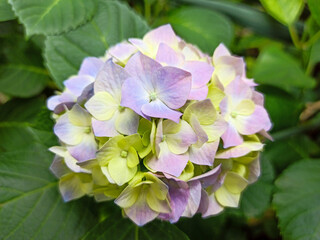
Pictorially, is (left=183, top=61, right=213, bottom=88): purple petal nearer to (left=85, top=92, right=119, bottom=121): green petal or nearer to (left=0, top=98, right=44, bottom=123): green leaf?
(left=85, top=92, right=119, bottom=121): green petal

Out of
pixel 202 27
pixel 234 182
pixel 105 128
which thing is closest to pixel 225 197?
pixel 234 182

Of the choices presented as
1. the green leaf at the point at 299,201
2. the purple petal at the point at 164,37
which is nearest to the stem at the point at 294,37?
the green leaf at the point at 299,201

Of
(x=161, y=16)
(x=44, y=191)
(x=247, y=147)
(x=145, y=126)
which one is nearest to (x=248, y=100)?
(x=247, y=147)

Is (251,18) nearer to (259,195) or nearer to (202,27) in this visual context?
(202,27)

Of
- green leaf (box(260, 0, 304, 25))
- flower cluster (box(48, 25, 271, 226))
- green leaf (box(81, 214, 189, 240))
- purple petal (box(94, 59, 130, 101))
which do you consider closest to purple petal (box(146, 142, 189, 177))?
flower cluster (box(48, 25, 271, 226))

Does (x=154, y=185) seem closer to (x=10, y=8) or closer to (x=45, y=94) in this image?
(x=10, y=8)

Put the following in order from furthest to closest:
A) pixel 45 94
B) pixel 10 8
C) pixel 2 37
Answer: pixel 45 94 < pixel 2 37 < pixel 10 8
